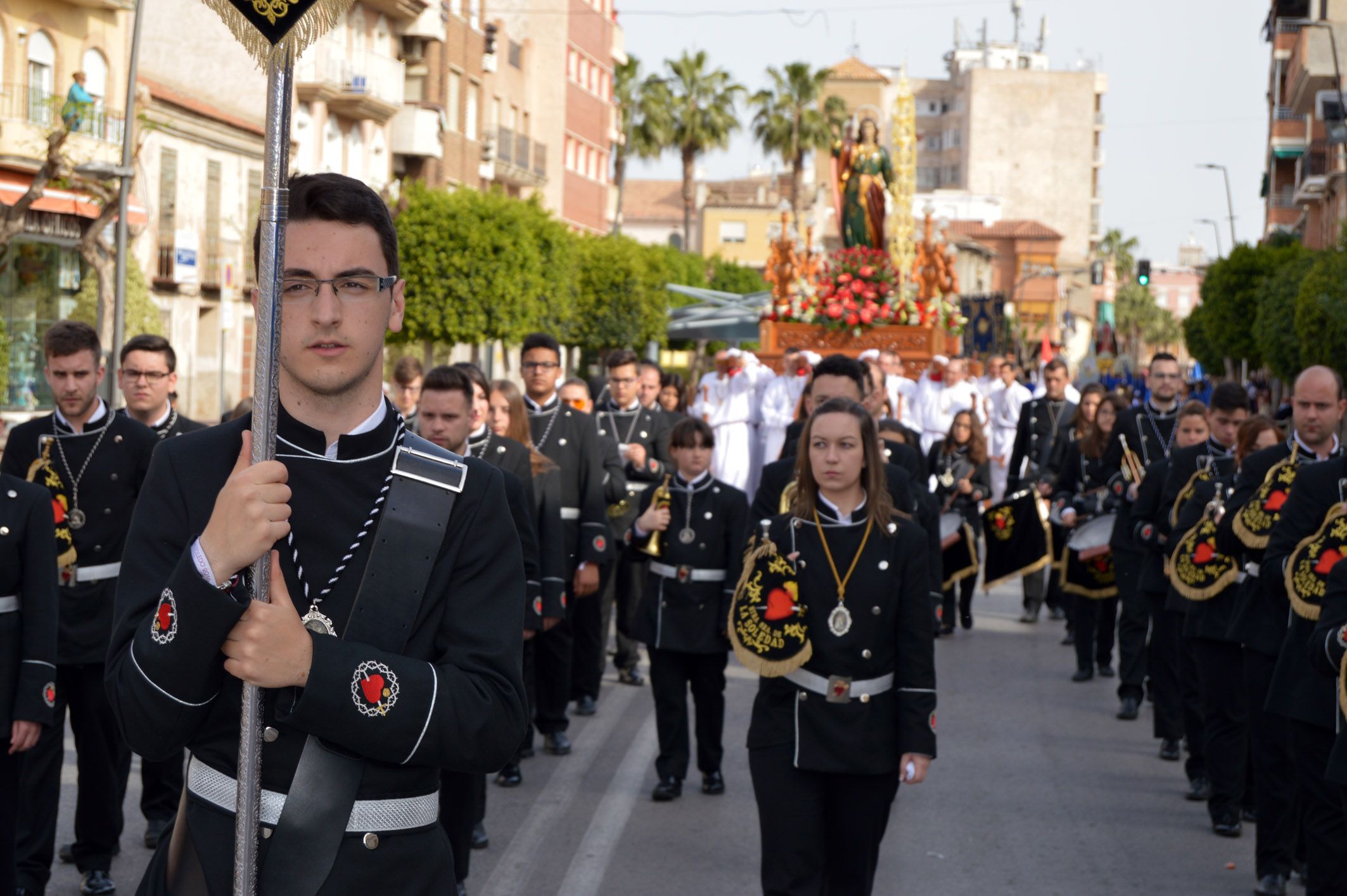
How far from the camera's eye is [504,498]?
3027 mm

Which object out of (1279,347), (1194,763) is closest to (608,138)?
(1279,347)

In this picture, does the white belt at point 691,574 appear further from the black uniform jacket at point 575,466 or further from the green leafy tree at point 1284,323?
the green leafy tree at point 1284,323

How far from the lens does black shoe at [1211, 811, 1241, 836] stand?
8492 millimetres

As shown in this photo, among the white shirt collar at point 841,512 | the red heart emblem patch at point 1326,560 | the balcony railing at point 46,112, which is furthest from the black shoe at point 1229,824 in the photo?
the balcony railing at point 46,112

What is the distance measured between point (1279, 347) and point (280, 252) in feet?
124

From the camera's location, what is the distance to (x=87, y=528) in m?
7.32

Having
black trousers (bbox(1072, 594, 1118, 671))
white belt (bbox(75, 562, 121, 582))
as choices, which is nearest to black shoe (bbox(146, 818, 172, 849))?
white belt (bbox(75, 562, 121, 582))

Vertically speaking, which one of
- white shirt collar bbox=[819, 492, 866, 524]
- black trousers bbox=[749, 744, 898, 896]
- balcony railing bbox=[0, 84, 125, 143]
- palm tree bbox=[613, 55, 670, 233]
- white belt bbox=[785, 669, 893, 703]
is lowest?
black trousers bbox=[749, 744, 898, 896]

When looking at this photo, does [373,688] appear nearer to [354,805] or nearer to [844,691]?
[354,805]

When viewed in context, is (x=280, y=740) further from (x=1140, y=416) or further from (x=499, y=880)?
(x=1140, y=416)

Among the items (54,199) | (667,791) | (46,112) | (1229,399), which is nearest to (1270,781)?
(1229,399)

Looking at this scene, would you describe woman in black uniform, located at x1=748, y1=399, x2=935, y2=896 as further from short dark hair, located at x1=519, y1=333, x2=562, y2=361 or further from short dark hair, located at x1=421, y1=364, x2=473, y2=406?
short dark hair, located at x1=519, y1=333, x2=562, y2=361

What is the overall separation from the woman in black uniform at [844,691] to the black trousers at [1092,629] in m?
7.23

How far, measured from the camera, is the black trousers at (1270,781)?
7.19m
